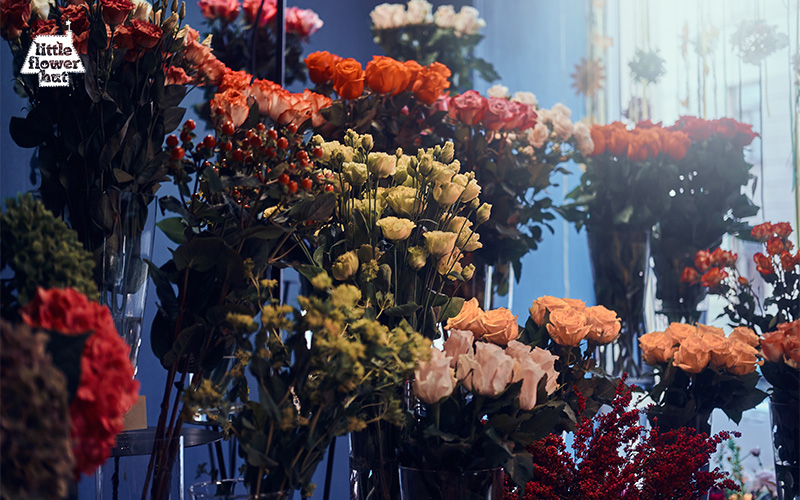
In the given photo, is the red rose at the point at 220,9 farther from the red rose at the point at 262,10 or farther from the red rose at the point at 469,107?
the red rose at the point at 469,107

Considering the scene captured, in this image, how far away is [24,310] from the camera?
1.43 ft

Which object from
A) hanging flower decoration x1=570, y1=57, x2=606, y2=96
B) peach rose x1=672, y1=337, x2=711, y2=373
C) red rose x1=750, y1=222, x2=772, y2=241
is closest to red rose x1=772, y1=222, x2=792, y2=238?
red rose x1=750, y1=222, x2=772, y2=241

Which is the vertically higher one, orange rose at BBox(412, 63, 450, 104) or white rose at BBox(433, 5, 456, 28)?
white rose at BBox(433, 5, 456, 28)

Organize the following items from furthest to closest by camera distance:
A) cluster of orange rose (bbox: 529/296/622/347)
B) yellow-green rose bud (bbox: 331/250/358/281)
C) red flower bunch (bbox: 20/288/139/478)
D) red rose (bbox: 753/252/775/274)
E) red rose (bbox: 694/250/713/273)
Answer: red rose (bbox: 694/250/713/273), red rose (bbox: 753/252/775/274), cluster of orange rose (bbox: 529/296/622/347), yellow-green rose bud (bbox: 331/250/358/281), red flower bunch (bbox: 20/288/139/478)

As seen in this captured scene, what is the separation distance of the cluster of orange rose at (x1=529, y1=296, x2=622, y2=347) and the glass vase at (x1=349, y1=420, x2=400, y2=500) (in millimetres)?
231

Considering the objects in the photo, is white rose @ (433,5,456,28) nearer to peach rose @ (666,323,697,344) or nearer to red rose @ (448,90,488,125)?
red rose @ (448,90,488,125)

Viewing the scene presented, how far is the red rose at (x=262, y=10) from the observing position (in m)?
1.12

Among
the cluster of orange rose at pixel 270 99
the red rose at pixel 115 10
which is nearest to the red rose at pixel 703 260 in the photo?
the cluster of orange rose at pixel 270 99

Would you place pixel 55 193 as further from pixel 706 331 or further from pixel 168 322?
pixel 706 331

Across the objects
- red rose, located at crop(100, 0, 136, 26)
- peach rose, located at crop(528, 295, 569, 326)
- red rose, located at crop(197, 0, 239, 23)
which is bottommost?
peach rose, located at crop(528, 295, 569, 326)

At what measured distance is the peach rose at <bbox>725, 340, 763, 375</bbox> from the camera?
93cm

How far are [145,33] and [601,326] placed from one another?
23.7 inches

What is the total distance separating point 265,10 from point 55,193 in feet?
1.94

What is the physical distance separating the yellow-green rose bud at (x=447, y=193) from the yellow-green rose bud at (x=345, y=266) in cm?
11
